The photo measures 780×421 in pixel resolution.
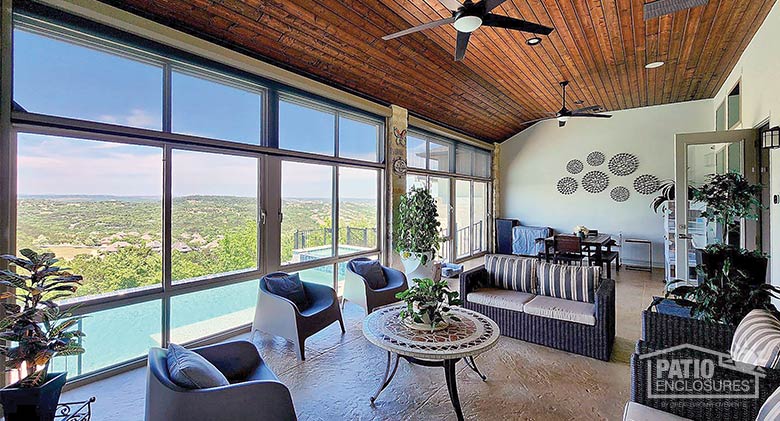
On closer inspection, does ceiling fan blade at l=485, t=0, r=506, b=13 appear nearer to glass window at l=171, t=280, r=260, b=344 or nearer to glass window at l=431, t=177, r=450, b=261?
glass window at l=171, t=280, r=260, b=344

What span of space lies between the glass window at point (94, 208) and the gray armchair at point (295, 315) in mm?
994

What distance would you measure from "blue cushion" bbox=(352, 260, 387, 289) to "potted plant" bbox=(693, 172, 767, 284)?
132 inches

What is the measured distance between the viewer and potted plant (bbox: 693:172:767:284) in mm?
3400

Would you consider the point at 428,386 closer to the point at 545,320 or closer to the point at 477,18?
the point at 545,320

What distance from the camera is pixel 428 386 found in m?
2.82

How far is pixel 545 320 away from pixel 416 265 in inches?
104

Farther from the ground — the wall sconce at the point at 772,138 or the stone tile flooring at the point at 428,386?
the wall sconce at the point at 772,138

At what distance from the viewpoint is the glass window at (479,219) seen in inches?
352

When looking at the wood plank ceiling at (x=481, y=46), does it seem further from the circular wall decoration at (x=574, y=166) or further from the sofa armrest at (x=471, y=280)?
the sofa armrest at (x=471, y=280)

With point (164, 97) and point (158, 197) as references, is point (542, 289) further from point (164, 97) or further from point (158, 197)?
point (164, 97)


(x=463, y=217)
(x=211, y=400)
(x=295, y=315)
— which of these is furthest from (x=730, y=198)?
(x=211, y=400)

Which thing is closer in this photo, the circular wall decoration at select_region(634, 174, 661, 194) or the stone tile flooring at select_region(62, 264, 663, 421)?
the stone tile flooring at select_region(62, 264, 663, 421)

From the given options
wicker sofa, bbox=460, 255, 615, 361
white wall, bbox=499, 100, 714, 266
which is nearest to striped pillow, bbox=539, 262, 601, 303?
wicker sofa, bbox=460, 255, 615, 361

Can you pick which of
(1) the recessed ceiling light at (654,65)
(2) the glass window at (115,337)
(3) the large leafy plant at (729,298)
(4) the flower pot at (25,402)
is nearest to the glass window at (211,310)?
(2) the glass window at (115,337)
